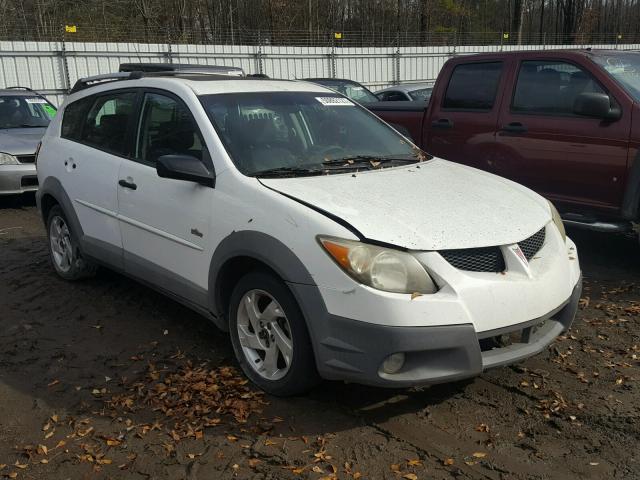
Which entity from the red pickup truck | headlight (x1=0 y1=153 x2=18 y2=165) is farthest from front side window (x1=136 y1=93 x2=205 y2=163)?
headlight (x1=0 y1=153 x2=18 y2=165)

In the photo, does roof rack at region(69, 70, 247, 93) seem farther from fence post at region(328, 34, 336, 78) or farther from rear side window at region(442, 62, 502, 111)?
fence post at region(328, 34, 336, 78)

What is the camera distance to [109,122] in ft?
16.5

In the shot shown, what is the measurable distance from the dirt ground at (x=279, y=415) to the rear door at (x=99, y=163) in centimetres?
67

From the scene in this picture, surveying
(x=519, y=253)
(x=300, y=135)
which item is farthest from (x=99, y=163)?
(x=519, y=253)

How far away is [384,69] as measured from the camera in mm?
22219

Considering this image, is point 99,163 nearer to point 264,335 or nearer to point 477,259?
point 264,335

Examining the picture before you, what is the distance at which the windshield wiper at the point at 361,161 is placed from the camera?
4.09m

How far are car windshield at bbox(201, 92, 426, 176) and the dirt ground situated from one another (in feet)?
4.18

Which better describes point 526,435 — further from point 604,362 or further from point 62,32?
point 62,32

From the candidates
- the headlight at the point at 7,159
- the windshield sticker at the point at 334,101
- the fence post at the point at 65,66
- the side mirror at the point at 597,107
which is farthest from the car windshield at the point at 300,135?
the fence post at the point at 65,66

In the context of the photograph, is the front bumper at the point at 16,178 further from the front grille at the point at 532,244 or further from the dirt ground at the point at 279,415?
the front grille at the point at 532,244

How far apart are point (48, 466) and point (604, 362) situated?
3.12 m

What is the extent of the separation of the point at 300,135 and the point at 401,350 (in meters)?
1.81

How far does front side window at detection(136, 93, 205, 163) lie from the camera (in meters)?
4.14
